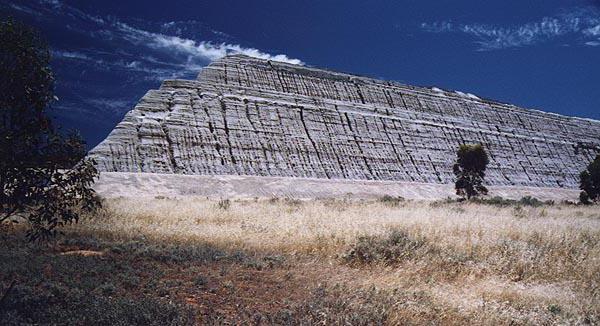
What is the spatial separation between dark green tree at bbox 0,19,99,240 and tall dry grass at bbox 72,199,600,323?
4790mm

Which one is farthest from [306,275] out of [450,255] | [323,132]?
[323,132]

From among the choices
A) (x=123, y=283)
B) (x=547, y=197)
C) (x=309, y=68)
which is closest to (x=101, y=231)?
(x=123, y=283)

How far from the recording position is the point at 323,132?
5294 centimetres

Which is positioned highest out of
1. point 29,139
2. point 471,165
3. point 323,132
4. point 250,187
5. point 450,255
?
point 323,132

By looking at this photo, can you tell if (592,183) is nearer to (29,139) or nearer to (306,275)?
(306,275)

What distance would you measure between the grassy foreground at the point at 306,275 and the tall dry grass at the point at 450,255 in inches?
1.4

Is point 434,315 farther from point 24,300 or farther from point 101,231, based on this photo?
point 101,231

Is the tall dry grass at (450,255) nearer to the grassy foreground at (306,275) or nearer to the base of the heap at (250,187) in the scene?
the grassy foreground at (306,275)

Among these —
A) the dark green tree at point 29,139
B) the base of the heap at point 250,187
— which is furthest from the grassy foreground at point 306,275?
the base of the heap at point 250,187

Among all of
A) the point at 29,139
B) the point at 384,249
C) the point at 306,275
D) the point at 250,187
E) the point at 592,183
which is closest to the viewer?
the point at 29,139

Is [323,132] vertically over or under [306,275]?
over

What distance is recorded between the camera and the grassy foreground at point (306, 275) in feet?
19.2

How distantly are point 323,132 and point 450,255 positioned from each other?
44.1 meters

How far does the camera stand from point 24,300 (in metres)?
5.85
